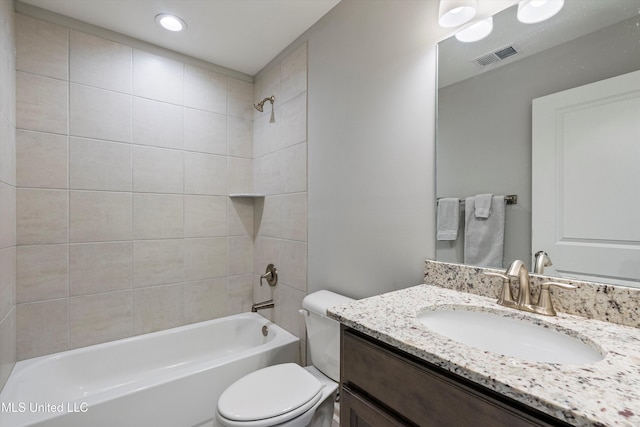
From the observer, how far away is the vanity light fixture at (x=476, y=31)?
3.55 feet

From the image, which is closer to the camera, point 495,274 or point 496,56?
point 495,274

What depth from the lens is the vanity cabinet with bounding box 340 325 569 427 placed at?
0.53 metres

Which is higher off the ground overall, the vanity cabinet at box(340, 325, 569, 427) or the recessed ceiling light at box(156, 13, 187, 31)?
the recessed ceiling light at box(156, 13, 187, 31)

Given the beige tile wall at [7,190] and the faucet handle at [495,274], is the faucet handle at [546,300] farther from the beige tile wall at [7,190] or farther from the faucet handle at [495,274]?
the beige tile wall at [7,190]

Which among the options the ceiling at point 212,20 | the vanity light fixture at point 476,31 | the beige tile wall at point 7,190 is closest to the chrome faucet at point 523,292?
the vanity light fixture at point 476,31

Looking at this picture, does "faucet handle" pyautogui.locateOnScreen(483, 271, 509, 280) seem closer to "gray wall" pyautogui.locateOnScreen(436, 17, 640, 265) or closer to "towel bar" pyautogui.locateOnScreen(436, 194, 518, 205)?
"gray wall" pyautogui.locateOnScreen(436, 17, 640, 265)

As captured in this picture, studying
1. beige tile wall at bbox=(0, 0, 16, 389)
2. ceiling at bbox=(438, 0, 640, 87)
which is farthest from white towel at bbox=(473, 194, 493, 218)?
beige tile wall at bbox=(0, 0, 16, 389)

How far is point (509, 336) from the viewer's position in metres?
0.85

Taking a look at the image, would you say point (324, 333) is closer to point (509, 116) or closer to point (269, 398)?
point (269, 398)

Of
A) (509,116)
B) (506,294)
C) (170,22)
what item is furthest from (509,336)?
(170,22)

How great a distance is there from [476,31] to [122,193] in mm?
2136

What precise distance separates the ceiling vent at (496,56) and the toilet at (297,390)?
120cm

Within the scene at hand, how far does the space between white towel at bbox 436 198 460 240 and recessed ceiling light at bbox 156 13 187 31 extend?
6.02 feet

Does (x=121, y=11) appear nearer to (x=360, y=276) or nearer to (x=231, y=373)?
(x=360, y=276)
